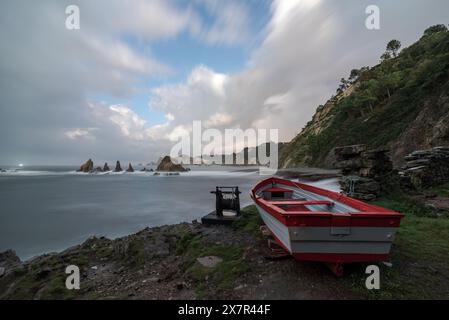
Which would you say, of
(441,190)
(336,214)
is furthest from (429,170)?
(336,214)

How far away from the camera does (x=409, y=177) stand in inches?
491

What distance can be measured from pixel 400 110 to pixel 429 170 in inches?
1147

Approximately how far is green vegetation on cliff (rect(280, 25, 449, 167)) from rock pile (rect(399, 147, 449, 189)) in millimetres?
6808

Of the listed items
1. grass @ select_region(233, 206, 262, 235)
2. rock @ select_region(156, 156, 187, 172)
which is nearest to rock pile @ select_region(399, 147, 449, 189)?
grass @ select_region(233, 206, 262, 235)

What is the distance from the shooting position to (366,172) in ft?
39.0

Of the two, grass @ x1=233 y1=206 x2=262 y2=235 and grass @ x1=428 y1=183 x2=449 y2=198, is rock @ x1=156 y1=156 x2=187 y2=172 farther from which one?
grass @ x1=428 y1=183 x2=449 y2=198

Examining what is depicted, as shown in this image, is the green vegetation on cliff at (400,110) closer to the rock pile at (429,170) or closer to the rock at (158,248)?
the rock pile at (429,170)

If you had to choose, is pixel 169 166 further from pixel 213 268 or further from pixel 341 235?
pixel 341 235

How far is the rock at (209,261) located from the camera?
593 cm

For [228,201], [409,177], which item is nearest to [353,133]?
[409,177]

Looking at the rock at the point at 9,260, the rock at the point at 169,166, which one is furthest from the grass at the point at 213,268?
the rock at the point at 169,166

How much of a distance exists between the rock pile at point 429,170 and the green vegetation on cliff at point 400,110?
6.81m
